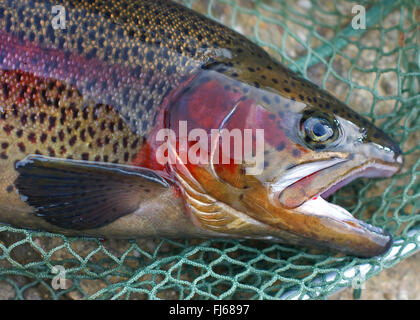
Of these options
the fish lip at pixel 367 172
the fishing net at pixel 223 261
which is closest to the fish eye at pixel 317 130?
the fish lip at pixel 367 172

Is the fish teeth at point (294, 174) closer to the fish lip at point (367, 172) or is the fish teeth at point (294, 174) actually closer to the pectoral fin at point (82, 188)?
the fish lip at point (367, 172)

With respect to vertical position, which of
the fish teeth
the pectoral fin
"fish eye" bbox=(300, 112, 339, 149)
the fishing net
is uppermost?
"fish eye" bbox=(300, 112, 339, 149)

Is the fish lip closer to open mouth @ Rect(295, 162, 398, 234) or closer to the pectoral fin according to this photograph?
open mouth @ Rect(295, 162, 398, 234)

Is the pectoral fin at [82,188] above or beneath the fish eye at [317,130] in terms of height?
beneath

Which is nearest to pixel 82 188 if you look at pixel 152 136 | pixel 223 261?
pixel 152 136

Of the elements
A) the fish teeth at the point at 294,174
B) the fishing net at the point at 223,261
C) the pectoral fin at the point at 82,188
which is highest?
the fish teeth at the point at 294,174

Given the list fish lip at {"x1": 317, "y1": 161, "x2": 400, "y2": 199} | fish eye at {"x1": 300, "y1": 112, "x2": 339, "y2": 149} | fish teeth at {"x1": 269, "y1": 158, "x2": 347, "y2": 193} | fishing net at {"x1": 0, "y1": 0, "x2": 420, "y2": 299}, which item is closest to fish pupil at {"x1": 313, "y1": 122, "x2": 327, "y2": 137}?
fish eye at {"x1": 300, "y1": 112, "x2": 339, "y2": 149}

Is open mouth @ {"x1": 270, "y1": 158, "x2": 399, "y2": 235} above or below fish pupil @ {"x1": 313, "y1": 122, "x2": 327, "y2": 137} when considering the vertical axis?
below

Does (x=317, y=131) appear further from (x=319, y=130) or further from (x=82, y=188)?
(x=82, y=188)
